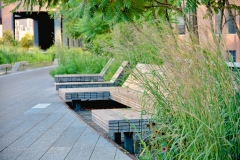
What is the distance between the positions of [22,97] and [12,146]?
6538mm

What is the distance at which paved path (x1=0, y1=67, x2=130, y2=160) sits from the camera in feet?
18.6

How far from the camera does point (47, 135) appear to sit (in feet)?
22.8

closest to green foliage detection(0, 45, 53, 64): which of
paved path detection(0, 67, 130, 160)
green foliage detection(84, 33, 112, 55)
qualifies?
green foliage detection(84, 33, 112, 55)

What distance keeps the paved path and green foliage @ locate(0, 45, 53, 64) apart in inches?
650

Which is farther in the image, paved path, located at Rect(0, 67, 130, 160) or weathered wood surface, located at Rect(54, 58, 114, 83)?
weathered wood surface, located at Rect(54, 58, 114, 83)

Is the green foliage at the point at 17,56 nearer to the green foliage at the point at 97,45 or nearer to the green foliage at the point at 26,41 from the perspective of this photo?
the green foliage at the point at 97,45

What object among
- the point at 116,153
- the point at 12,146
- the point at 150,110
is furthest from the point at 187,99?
the point at 12,146

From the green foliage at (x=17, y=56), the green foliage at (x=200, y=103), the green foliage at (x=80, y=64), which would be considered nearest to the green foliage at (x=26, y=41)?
the green foliage at (x=17, y=56)

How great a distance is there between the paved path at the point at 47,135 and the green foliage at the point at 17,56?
16520 mm

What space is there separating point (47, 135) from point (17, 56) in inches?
898

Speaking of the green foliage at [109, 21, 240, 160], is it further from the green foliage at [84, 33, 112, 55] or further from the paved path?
the green foliage at [84, 33, 112, 55]

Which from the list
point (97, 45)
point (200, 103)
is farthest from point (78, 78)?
point (200, 103)

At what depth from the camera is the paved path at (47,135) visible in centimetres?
568

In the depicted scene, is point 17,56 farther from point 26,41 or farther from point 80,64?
point 26,41
